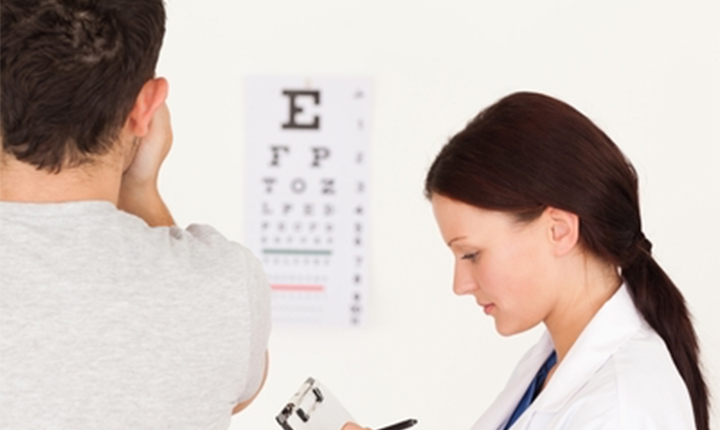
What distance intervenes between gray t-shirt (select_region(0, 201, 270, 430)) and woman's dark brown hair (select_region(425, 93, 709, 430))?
42 centimetres

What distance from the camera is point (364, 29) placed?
6.19 feet

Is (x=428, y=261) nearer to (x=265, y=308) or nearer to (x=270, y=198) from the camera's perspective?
(x=270, y=198)

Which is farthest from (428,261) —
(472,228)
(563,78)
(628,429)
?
(628,429)

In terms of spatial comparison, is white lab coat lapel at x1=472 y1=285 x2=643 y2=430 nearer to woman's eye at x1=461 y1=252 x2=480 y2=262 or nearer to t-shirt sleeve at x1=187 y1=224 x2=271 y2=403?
woman's eye at x1=461 y1=252 x2=480 y2=262

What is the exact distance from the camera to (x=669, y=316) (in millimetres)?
1216

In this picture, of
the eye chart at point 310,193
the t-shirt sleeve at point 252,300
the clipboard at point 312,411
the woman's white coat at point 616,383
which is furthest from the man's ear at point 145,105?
the eye chart at point 310,193

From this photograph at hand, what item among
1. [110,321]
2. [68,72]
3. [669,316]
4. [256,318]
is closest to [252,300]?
[256,318]

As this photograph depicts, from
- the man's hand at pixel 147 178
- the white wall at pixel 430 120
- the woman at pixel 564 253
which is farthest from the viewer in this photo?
the white wall at pixel 430 120

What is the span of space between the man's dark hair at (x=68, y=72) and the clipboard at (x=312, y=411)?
468 mm

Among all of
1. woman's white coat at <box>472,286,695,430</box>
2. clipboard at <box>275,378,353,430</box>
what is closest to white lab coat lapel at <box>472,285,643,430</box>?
woman's white coat at <box>472,286,695,430</box>

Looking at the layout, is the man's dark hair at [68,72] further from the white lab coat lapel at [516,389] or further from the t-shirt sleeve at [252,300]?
the white lab coat lapel at [516,389]

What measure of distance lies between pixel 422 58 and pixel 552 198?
0.81m

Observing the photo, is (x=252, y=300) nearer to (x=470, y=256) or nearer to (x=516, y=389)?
(x=470, y=256)

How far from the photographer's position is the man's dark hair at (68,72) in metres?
0.77
